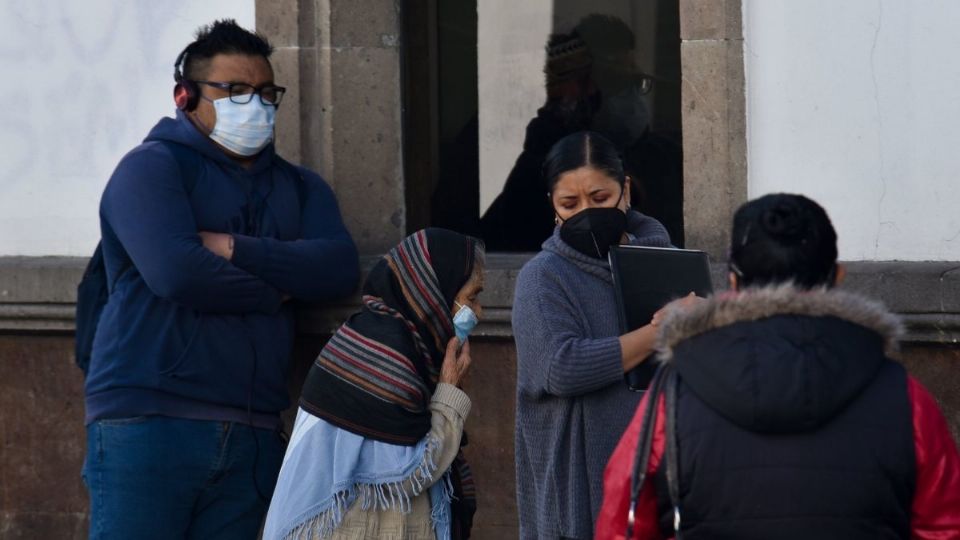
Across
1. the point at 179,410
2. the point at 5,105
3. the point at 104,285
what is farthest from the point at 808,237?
the point at 5,105

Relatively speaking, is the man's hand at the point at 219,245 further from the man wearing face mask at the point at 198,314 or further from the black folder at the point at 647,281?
the black folder at the point at 647,281

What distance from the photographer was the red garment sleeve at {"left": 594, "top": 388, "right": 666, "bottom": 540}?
316 cm

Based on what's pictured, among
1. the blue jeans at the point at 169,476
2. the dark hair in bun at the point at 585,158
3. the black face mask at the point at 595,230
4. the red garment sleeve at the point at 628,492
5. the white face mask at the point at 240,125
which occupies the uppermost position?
the white face mask at the point at 240,125

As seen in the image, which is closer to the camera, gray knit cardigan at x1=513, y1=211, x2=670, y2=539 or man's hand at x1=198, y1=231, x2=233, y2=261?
gray knit cardigan at x1=513, y1=211, x2=670, y2=539

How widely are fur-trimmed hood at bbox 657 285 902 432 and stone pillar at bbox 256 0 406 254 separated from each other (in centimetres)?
315

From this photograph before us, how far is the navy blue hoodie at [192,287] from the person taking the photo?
504cm

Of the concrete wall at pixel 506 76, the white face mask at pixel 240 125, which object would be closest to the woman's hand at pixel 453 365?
the white face mask at pixel 240 125

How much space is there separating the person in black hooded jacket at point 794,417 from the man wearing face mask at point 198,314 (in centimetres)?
226

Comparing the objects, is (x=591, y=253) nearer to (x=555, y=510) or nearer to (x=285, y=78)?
(x=555, y=510)

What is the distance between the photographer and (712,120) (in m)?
5.76

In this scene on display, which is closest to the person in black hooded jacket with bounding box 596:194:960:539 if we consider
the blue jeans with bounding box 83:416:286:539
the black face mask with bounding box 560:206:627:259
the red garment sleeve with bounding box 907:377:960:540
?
the red garment sleeve with bounding box 907:377:960:540

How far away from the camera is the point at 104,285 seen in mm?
5363

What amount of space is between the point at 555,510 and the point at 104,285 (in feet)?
6.06

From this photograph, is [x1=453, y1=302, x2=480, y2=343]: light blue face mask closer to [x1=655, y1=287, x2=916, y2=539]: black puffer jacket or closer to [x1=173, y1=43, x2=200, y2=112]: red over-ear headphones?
[x1=173, y1=43, x2=200, y2=112]: red over-ear headphones
